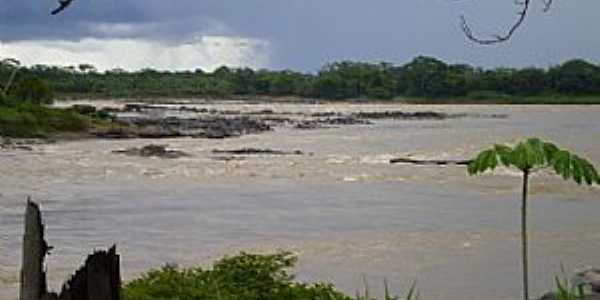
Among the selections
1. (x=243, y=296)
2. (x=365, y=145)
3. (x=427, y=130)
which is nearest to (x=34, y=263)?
(x=243, y=296)

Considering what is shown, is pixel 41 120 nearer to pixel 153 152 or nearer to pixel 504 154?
pixel 153 152

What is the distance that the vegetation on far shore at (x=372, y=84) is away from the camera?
3969 inches

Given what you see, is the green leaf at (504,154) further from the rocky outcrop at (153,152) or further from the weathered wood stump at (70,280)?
the rocky outcrop at (153,152)

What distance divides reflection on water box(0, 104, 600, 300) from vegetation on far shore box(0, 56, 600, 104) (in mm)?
56706

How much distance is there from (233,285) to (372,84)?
363 ft

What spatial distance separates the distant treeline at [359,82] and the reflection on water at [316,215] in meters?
57.1

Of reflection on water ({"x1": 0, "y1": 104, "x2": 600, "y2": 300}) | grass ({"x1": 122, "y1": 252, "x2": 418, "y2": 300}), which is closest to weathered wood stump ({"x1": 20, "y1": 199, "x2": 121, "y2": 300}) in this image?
grass ({"x1": 122, "y1": 252, "x2": 418, "y2": 300})

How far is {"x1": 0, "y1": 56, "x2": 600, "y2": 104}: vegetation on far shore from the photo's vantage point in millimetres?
100812

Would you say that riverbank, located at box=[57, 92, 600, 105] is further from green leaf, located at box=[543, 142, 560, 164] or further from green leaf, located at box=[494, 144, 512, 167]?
green leaf, located at box=[543, 142, 560, 164]

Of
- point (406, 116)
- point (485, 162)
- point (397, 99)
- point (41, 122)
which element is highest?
point (485, 162)

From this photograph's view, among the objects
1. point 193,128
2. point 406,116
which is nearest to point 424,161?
point 193,128

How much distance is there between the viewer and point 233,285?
8023 mm

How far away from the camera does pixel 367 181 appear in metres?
33.6

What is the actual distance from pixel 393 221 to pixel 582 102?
8002cm
